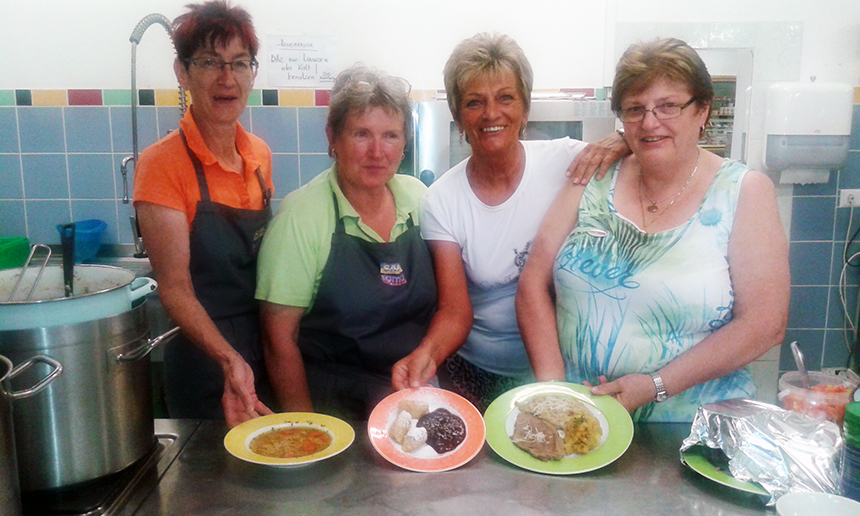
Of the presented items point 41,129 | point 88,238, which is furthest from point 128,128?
point 88,238

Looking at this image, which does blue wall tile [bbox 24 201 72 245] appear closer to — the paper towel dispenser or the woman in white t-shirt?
the woman in white t-shirt

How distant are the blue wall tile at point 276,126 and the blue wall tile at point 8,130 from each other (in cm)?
97

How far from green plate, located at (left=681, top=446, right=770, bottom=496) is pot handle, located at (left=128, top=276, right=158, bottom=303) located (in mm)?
889

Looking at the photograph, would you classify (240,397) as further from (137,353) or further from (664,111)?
(664,111)

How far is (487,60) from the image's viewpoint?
140 cm

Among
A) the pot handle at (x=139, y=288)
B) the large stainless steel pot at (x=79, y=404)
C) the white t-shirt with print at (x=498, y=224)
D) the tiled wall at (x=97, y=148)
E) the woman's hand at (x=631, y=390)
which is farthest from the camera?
the tiled wall at (x=97, y=148)

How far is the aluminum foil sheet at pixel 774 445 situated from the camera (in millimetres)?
918

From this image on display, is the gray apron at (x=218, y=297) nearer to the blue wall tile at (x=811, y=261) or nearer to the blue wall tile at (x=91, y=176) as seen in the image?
the blue wall tile at (x=91, y=176)

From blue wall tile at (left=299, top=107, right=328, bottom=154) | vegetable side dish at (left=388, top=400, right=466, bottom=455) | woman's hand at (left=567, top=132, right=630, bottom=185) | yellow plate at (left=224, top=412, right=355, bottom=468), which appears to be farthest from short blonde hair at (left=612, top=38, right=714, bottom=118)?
blue wall tile at (left=299, top=107, right=328, bottom=154)

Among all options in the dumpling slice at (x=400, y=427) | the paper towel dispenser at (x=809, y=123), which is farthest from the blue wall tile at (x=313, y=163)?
the paper towel dispenser at (x=809, y=123)

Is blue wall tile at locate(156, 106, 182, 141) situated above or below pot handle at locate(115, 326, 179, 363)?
above

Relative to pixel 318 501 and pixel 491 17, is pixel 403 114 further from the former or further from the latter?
pixel 491 17

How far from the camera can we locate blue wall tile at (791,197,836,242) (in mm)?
2676

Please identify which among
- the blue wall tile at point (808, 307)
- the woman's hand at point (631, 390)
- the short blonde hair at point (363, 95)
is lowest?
the blue wall tile at point (808, 307)
